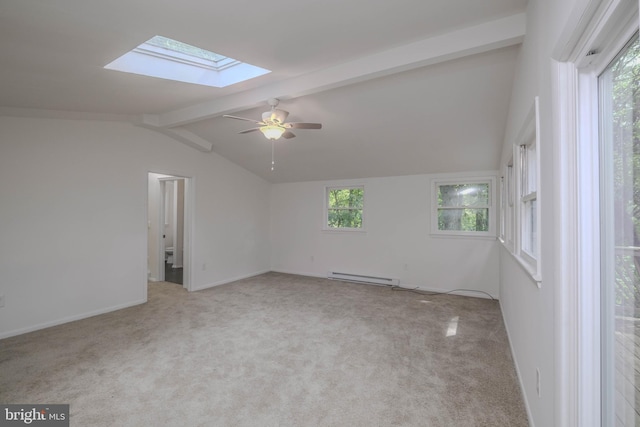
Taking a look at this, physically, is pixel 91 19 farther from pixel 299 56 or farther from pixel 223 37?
pixel 299 56

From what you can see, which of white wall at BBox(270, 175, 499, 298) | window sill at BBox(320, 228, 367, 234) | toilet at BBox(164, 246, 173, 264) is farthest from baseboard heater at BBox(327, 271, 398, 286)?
toilet at BBox(164, 246, 173, 264)

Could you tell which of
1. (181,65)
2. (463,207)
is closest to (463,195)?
(463,207)

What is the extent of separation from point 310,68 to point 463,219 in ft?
11.9

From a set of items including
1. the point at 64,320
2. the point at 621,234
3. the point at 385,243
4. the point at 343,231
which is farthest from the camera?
the point at 343,231

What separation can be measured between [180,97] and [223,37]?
1455mm

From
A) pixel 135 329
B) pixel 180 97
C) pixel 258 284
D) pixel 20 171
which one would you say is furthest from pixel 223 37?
pixel 258 284

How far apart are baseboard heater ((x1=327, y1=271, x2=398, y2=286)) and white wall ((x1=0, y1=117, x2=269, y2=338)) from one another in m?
2.48

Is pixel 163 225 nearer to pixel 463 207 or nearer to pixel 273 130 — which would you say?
pixel 273 130

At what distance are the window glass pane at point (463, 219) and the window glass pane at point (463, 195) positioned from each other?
12 cm

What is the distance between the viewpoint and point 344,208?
5984 mm

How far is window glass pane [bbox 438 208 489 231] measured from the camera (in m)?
4.73

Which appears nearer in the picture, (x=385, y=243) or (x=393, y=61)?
(x=393, y=61)

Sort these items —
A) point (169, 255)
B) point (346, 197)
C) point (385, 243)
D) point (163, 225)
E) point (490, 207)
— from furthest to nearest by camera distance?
point (169, 255) < point (346, 197) < point (163, 225) < point (385, 243) < point (490, 207)

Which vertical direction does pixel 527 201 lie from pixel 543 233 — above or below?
above
